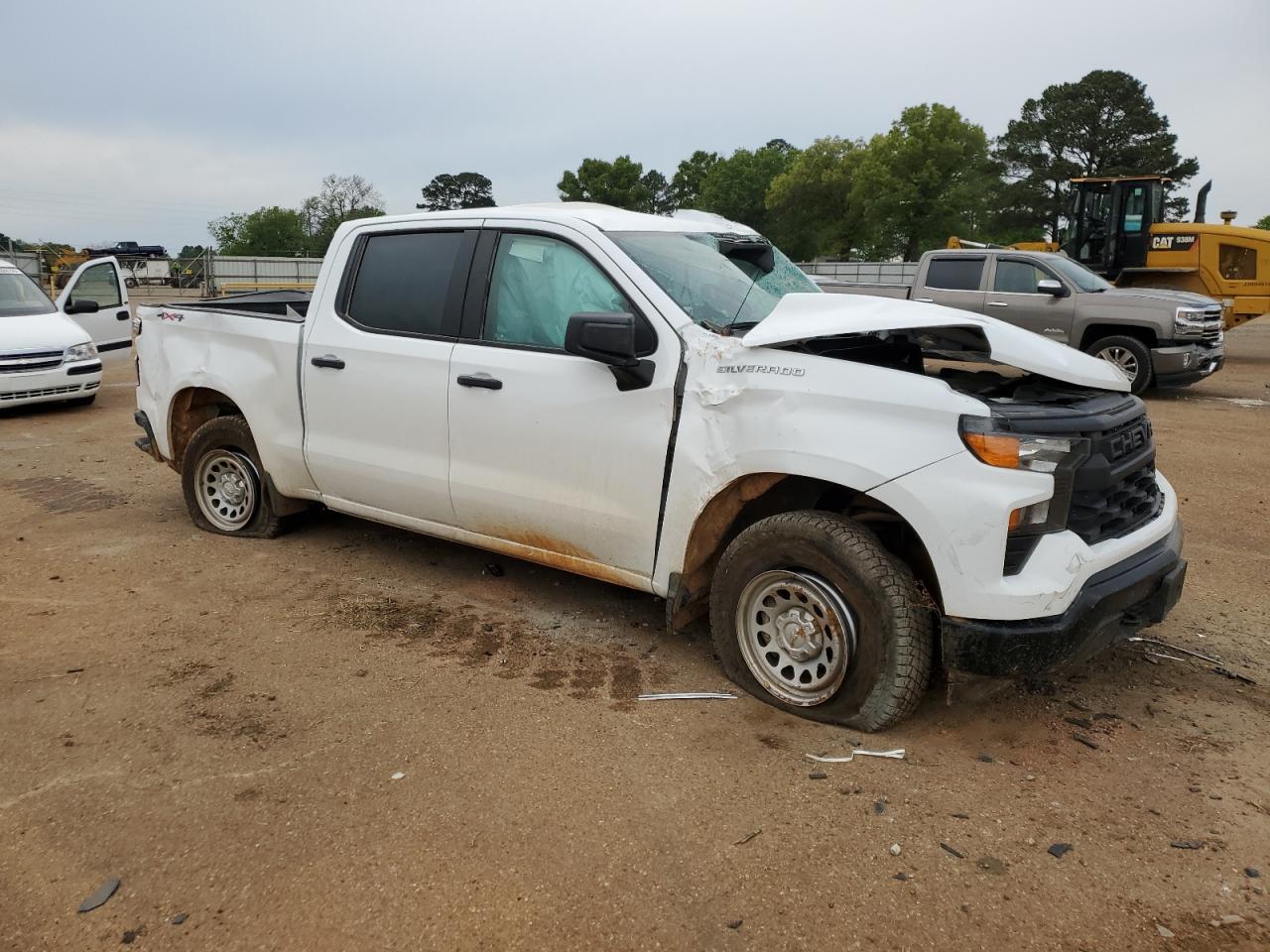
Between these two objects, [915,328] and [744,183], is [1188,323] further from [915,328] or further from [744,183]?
[744,183]

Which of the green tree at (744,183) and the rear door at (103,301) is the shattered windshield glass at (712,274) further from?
the green tree at (744,183)

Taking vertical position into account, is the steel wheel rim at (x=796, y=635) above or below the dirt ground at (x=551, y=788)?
above

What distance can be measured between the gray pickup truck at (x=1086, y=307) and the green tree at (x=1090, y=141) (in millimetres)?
46513

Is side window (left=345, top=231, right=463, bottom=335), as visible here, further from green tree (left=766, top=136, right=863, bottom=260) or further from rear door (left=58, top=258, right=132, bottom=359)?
green tree (left=766, top=136, right=863, bottom=260)

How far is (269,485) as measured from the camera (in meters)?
5.59

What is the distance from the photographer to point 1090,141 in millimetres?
56000

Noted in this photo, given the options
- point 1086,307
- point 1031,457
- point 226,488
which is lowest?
point 226,488

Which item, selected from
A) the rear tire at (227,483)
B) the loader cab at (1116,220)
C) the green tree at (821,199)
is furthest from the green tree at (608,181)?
the rear tire at (227,483)

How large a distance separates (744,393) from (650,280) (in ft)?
2.33

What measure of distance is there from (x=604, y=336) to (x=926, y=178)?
48154 mm

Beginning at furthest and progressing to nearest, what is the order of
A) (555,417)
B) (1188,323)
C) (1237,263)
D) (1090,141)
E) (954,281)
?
(1090,141)
(1237,263)
(954,281)
(1188,323)
(555,417)

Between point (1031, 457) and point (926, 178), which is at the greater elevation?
point (926, 178)

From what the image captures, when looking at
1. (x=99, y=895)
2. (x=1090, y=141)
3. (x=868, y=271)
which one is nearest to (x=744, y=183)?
(x=1090, y=141)

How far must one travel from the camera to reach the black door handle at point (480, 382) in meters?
4.24
